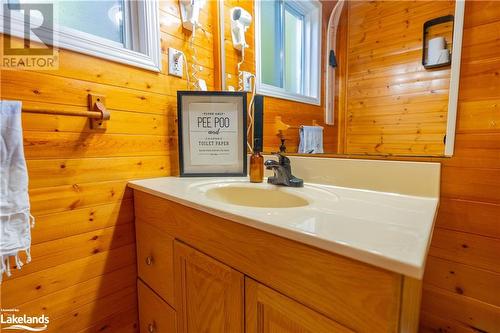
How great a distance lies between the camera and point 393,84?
874mm

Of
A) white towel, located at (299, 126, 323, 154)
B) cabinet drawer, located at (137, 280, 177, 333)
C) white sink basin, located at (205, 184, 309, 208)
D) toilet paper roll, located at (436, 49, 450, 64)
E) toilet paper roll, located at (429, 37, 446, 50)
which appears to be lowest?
cabinet drawer, located at (137, 280, 177, 333)

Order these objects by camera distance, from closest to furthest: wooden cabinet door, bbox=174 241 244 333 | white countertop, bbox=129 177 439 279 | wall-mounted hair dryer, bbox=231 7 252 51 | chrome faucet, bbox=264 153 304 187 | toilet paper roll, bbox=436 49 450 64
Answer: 1. white countertop, bbox=129 177 439 279
2. wooden cabinet door, bbox=174 241 244 333
3. toilet paper roll, bbox=436 49 450 64
4. chrome faucet, bbox=264 153 304 187
5. wall-mounted hair dryer, bbox=231 7 252 51

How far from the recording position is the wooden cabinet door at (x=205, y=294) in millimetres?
645

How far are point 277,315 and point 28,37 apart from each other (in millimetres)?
1147

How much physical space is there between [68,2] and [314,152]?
116cm

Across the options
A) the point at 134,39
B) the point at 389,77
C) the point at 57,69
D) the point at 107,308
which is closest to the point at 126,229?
the point at 107,308

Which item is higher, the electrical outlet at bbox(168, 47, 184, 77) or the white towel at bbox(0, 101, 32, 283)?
the electrical outlet at bbox(168, 47, 184, 77)

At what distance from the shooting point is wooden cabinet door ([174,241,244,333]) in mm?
645

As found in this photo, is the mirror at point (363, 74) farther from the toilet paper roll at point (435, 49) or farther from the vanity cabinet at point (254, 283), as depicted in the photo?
the vanity cabinet at point (254, 283)

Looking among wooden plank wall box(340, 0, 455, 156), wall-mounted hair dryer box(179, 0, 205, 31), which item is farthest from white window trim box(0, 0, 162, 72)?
wooden plank wall box(340, 0, 455, 156)

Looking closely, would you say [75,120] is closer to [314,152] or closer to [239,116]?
A: [239,116]

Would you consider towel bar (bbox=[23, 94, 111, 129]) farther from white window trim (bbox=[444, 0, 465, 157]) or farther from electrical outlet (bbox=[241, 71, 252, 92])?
white window trim (bbox=[444, 0, 465, 157])

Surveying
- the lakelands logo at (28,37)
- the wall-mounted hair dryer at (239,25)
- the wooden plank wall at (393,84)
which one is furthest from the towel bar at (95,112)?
the wooden plank wall at (393,84)

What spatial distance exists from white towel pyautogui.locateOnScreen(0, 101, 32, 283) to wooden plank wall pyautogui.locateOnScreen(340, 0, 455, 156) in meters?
1.06
